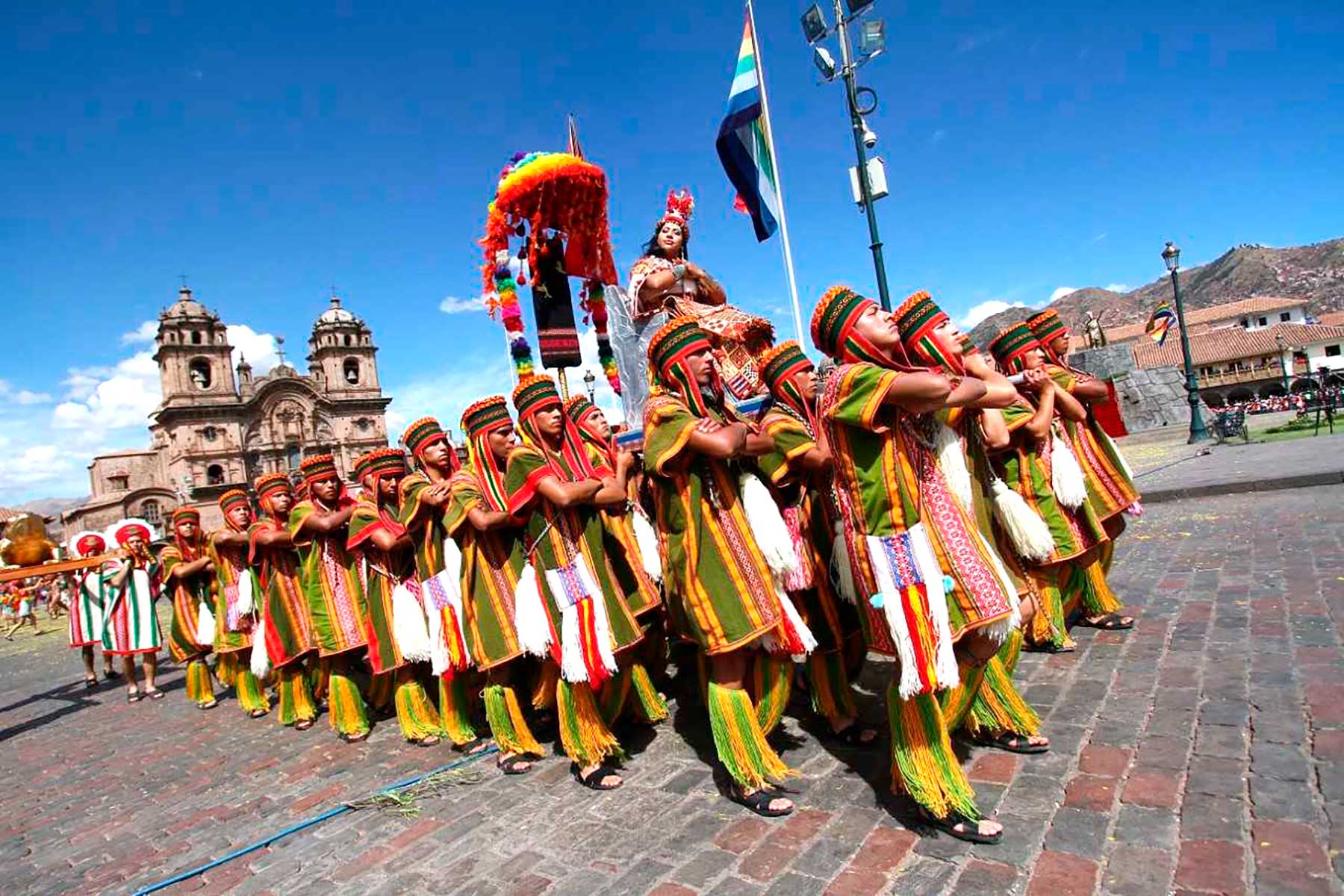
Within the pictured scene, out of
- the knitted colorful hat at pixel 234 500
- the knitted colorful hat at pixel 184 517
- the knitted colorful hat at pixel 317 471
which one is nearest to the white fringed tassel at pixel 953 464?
the knitted colorful hat at pixel 317 471

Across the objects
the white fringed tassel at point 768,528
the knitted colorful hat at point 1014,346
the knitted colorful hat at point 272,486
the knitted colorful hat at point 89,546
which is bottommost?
the white fringed tassel at point 768,528

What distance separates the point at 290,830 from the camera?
11.7ft

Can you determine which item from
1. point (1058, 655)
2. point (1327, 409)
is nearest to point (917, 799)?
point (1058, 655)

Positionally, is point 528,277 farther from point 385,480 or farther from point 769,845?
point 769,845

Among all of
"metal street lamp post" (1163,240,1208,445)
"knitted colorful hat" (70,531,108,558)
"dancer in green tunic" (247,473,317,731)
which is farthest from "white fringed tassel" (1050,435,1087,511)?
"metal street lamp post" (1163,240,1208,445)

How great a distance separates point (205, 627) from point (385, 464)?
12.6 ft

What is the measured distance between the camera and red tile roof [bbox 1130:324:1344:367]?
48.9 m

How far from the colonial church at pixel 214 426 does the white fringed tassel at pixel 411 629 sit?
56.7 m

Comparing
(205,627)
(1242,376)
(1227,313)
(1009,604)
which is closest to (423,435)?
(1009,604)

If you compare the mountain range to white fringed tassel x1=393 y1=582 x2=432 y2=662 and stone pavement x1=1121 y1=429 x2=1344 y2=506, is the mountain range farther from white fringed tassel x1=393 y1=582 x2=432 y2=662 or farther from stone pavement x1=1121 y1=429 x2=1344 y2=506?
white fringed tassel x1=393 y1=582 x2=432 y2=662

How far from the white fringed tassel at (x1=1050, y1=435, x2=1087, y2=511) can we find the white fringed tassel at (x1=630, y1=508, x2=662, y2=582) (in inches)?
98.0

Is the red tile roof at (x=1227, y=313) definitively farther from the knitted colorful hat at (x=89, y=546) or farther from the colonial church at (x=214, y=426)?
the knitted colorful hat at (x=89, y=546)

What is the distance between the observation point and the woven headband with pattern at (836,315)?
111 inches

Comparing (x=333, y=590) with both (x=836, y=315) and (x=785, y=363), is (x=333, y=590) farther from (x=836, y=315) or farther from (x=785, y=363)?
(x=836, y=315)
